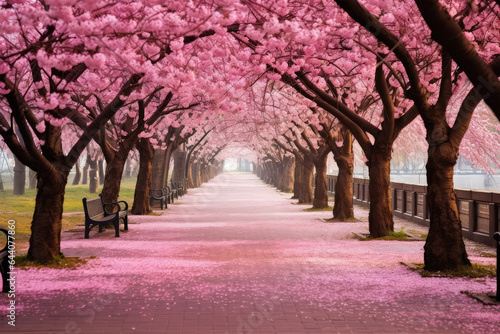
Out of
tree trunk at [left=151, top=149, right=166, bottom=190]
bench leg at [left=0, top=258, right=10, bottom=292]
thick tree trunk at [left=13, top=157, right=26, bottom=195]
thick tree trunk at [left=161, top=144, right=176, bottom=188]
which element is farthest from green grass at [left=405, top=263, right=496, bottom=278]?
thick tree trunk at [left=13, top=157, right=26, bottom=195]

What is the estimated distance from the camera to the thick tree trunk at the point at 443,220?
9.71 m

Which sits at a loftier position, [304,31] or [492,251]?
[304,31]

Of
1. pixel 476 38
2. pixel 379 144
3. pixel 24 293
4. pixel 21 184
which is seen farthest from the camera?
pixel 21 184

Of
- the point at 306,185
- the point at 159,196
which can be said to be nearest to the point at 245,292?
the point at 159,196

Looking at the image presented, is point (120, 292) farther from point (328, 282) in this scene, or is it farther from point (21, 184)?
point (21, 184)

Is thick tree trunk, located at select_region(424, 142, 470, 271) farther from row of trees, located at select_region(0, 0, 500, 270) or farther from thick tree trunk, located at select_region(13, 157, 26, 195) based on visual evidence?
thick tree trunk, located at select_region(13, 157, 26, 195)

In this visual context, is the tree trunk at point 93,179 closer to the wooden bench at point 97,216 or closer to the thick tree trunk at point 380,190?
the wooden bench at point 97,216

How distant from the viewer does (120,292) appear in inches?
313

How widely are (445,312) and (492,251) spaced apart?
23.4ft

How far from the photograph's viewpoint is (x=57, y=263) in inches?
406

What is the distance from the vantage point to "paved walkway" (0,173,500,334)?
6297mm

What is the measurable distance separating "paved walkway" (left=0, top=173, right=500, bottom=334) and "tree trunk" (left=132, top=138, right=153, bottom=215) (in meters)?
9.38

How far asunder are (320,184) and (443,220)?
1709 centimetres

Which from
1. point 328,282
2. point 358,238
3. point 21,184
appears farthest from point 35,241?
point 21,184
